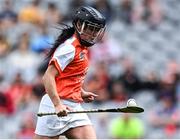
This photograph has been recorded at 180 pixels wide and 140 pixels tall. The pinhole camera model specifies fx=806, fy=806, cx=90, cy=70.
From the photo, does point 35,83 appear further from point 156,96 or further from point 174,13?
point 174,13

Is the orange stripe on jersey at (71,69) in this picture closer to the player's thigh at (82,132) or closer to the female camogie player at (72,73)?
the female camogie player at (72,73)

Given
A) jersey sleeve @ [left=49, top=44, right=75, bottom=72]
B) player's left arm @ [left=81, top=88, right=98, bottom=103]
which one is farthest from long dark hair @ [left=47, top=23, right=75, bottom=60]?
player's left arm @ [left=81, top=88, right=98, bottom=103]

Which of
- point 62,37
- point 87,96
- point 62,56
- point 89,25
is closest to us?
point 62,56

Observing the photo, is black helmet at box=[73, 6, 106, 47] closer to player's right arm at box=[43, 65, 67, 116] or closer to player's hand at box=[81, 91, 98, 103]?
player's right arm at box=[43, 65, 67, 116]

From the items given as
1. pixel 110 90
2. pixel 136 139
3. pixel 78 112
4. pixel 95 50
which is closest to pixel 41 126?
pixel 78 112

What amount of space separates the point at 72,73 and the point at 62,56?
26 centimetres

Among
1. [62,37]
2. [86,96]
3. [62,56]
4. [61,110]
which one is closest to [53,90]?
[61,110]

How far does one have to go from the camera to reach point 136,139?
41.7 feet

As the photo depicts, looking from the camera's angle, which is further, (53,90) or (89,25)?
(89,25)

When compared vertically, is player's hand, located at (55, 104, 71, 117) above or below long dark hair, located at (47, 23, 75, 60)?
below

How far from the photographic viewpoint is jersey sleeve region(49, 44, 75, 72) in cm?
772

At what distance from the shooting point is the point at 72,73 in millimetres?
7930

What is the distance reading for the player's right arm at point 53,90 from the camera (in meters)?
7.53

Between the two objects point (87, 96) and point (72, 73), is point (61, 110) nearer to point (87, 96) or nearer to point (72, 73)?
point (72, 73)
